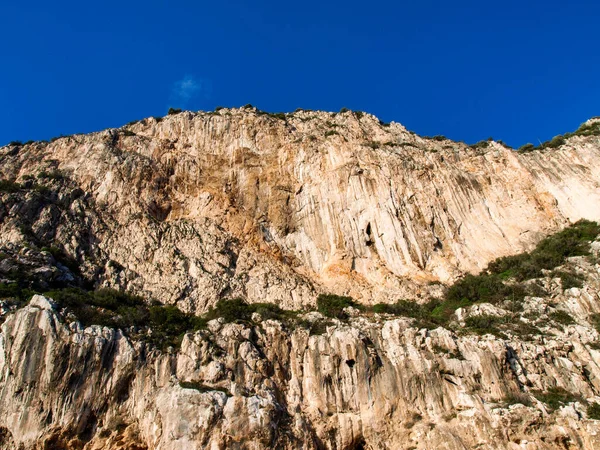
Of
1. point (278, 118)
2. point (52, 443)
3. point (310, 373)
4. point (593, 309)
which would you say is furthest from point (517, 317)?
point (278, 118)

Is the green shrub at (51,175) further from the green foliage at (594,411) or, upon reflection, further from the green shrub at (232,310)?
the green foliage at (594,411)

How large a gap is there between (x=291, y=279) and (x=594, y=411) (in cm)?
1974

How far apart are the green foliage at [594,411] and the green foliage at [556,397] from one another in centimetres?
77

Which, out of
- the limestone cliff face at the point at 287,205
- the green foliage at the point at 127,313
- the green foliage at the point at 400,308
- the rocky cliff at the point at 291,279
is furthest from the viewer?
the limestone cliff face at the point at 287,205

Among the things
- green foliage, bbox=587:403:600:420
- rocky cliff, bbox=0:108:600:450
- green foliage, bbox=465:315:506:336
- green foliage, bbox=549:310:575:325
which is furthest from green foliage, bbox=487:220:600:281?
green foliage, bbox=587:403:600:420

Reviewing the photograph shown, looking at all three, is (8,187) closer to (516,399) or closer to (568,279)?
(516,399)

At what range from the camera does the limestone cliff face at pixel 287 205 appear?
33.0m

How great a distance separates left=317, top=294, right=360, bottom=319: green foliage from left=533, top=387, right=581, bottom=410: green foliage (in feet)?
38.2

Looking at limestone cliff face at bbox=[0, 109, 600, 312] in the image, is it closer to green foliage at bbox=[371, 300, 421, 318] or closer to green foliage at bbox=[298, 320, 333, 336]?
green foliage at bbox=[371, 300, 421, 318]

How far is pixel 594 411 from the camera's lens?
20844 millimetres

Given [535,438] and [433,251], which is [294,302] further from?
[535,438]

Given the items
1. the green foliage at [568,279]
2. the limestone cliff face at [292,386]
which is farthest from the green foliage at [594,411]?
the green foliage at [568,279]

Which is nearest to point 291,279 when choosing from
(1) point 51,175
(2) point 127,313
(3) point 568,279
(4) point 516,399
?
(2) point 127,313

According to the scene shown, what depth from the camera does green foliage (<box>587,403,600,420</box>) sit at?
809 inches
